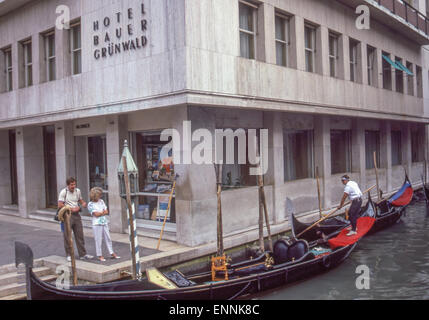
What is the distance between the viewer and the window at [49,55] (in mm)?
13930

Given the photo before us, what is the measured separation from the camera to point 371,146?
20.0 m

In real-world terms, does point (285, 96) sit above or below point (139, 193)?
above

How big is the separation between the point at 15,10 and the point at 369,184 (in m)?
15.0

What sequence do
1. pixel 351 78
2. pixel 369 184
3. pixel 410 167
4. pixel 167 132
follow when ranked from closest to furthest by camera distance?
pixel 167 132, pixel 351 78, pixel 369 184, pixel 410 167

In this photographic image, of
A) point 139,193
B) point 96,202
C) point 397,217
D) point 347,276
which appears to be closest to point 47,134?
point 139,193

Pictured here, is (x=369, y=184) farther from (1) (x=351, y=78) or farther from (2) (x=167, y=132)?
(2) (x=167, y=132)

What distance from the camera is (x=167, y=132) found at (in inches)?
446

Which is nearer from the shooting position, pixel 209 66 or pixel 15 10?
pixel 209 66

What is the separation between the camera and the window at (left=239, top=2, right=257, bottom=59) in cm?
1163

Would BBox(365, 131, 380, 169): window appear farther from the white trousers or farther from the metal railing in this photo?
the white trousers

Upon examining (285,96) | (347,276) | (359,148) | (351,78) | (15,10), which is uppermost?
(15,10)

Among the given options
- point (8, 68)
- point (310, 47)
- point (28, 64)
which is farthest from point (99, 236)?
point (8, 68)

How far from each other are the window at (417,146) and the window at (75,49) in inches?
783

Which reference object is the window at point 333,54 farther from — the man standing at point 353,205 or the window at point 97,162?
the window at point 97,162
